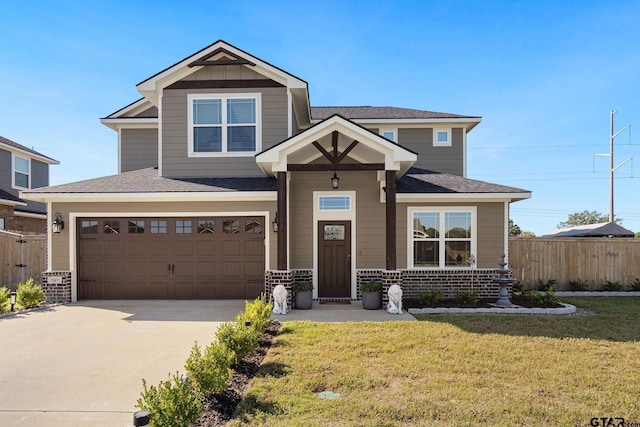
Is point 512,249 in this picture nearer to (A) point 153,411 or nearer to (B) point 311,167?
(B) point 311,167

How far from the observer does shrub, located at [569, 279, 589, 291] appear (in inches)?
461

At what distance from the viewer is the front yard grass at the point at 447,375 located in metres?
3.62

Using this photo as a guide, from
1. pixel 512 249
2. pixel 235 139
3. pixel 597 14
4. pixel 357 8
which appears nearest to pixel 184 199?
pixel 235 139

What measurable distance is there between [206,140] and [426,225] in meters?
6.71

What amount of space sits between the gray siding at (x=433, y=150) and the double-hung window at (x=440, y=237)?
3571 mm

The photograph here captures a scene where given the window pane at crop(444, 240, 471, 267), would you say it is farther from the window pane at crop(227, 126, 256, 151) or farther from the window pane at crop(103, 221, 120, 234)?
the window pane at crop(103, 221, 120, 234)

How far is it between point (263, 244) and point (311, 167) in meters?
2.62

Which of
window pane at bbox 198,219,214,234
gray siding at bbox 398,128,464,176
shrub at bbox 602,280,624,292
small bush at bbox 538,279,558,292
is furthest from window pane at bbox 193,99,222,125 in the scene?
shrub at bbox 602,280,624,292

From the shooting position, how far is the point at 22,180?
18.0m

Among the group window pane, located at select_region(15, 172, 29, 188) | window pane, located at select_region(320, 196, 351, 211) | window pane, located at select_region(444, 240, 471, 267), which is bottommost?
window pane, located at select_region(444, 240, 471, 267)

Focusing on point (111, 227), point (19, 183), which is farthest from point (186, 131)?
point (19, 183)

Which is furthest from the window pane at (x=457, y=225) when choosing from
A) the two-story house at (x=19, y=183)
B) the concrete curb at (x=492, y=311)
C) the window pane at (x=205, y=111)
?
the two-story house at (x=19, y=183)

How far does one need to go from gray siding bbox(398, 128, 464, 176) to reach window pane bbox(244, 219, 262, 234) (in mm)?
6368

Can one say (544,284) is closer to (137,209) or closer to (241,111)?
(241,111)
